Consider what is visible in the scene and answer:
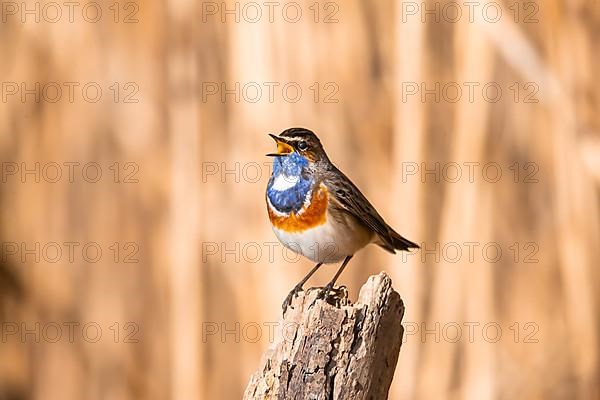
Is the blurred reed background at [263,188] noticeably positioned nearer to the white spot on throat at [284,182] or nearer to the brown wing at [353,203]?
the brown wing at [353,203]

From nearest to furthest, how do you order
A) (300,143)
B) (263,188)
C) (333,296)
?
(333,296)
(300,143)
(263,188)

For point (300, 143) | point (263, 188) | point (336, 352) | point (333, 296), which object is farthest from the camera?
point (263, 188)

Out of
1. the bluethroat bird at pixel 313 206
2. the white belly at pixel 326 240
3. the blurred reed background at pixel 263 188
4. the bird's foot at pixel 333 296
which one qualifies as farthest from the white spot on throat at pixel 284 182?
the blurred reed background at pixel 263 188

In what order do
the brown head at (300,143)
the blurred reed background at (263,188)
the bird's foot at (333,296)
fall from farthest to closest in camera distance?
the blurred reed background at (263,188) < the brown head at (300,143) < the bird's foot at (333,296)

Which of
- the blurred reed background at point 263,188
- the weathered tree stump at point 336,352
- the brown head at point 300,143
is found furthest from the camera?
the blurred reed background at point 263,188

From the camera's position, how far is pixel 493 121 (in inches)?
159

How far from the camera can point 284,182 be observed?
9.75ft

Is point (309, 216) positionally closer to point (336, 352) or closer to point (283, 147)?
point (283, 147)

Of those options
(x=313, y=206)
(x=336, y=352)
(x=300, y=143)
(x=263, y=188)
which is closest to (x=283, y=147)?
(x=300, y=143)

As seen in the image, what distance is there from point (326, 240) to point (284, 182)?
7.8 inches

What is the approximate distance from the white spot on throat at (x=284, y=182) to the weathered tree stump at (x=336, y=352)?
827mm

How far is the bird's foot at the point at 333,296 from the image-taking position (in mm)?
2260

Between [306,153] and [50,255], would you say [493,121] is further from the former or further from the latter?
[50,255]

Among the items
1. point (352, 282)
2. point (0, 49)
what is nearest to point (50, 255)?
point (0, 49)
